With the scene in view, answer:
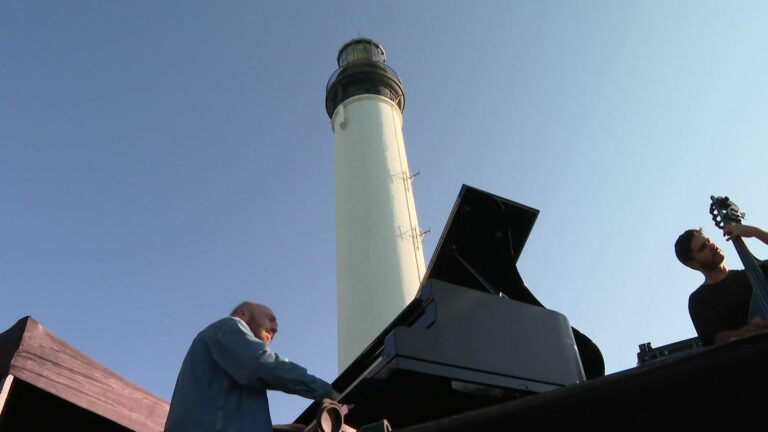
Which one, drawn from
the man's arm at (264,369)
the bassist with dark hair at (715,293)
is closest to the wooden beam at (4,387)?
the man's arm at (264,369)

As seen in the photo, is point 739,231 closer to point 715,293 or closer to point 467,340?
point 715,293

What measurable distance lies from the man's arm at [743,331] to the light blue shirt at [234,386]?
1611mm

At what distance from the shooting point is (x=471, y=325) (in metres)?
3.76

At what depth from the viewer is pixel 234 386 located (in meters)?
2.70

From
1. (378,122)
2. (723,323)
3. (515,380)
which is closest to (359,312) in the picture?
(378,122)

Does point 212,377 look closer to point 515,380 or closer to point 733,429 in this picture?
point 515,380

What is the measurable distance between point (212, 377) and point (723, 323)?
231 centimetres

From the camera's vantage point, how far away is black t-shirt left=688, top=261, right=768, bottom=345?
3033mm

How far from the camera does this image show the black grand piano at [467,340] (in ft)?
11.1

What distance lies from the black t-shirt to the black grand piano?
952mm

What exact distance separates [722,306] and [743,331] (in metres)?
0.28

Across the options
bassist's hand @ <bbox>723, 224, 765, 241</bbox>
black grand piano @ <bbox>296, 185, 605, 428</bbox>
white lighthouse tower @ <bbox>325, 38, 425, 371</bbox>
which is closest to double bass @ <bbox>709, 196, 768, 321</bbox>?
bassist's hand @ <bbox>723, 224, 765, 241</bbox>

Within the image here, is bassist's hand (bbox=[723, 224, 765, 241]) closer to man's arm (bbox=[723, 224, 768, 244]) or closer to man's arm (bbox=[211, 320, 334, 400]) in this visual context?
man's arm (bbox=[723, 224, 768, 244])

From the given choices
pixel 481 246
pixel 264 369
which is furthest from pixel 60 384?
pixel 481 246
